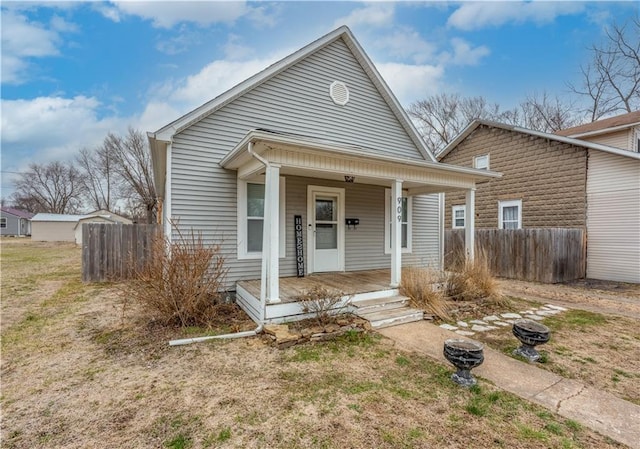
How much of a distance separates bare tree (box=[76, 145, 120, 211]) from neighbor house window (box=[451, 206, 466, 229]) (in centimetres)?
3126

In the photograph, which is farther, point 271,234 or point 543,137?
point 543,137

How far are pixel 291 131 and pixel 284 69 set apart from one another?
4.66 feet

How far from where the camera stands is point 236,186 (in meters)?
6.64

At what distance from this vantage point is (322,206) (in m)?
7.67

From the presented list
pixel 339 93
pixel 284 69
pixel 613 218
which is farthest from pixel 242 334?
pixel 613 218

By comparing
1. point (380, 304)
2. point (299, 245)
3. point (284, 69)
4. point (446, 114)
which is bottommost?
point (380, 304)

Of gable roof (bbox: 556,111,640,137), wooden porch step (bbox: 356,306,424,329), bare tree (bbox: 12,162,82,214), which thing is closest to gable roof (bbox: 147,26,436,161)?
wooden porch step (bbox: 356,306,424,329)

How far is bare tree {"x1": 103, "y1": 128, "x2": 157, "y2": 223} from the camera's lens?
2806 centimetres

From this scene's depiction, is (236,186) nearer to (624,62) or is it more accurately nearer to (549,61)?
(549,61)

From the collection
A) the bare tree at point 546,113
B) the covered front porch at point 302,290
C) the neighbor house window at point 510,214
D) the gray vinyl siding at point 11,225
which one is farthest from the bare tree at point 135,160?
the bare tree at point 546,113

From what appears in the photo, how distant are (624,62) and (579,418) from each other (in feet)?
Result: 73.2

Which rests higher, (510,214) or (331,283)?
(510,214)

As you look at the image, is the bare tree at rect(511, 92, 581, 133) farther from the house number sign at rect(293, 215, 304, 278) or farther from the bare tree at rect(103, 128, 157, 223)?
the bare tree at rect(103, 128, 157, 223)

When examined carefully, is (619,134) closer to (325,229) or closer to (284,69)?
(325,229)
